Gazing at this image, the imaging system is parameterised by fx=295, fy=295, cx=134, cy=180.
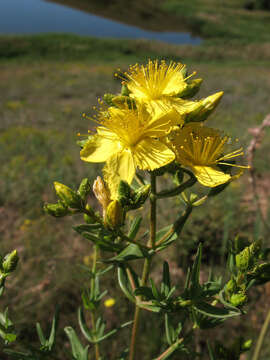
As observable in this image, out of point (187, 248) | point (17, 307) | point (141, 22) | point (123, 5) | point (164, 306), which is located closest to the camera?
point (164, 306)

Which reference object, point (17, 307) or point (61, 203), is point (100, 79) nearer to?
point (17, 307)

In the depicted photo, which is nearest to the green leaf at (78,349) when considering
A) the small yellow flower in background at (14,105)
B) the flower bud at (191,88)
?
the flower bud at (191,88)

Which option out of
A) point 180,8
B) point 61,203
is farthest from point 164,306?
point 180,8

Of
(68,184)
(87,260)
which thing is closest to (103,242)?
(87,260)

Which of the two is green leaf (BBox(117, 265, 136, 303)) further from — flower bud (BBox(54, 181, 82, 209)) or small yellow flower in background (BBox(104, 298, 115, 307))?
small yellow flower in background (BBox(104, 298, 115, 307))

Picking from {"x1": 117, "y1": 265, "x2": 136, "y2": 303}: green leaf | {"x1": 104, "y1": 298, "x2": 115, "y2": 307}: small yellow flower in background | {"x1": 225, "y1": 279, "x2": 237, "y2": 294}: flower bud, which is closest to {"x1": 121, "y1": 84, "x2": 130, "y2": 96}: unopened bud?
{"x1": 117, "y1": 265, "x2": 136, "y2": 303}: green leaf
